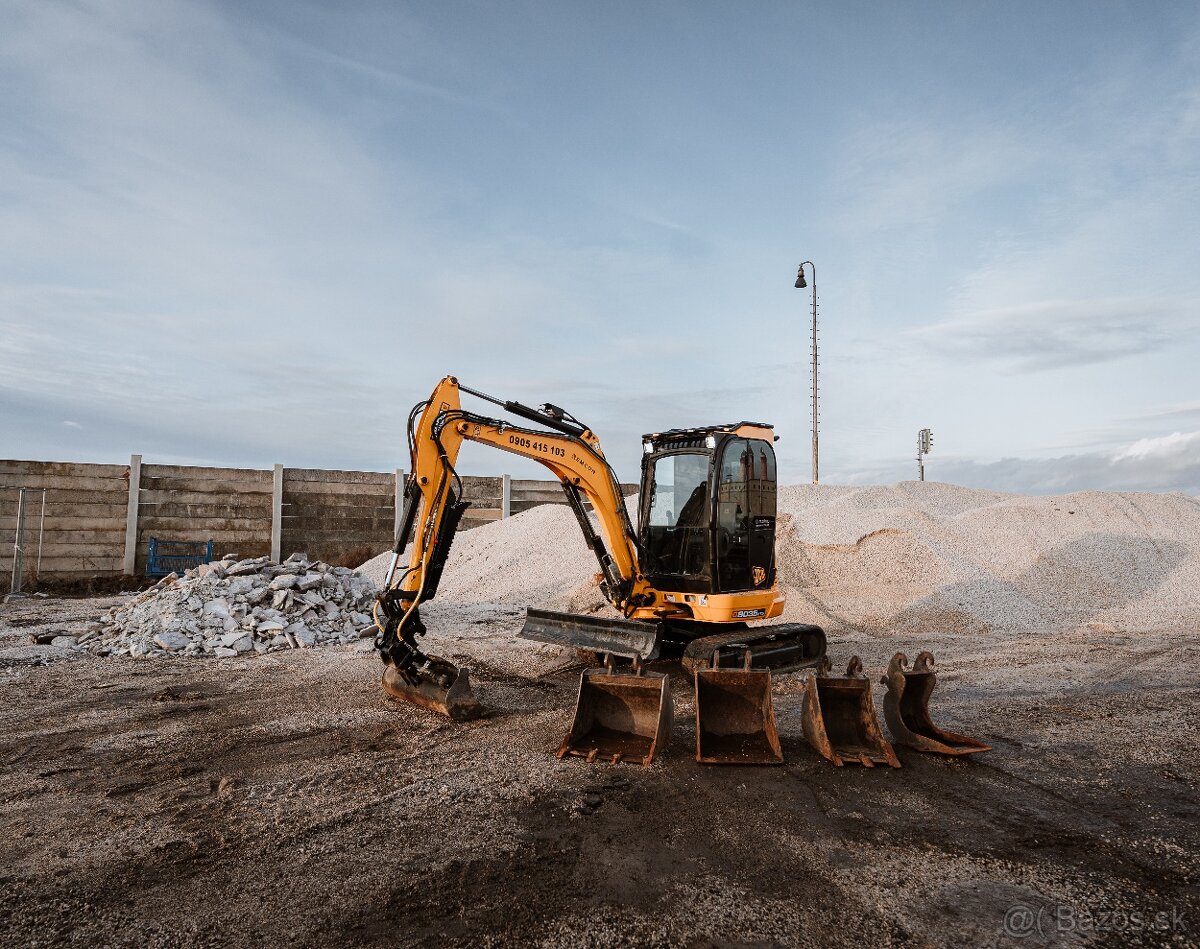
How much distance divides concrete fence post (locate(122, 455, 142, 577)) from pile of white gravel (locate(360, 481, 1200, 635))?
5.05 m

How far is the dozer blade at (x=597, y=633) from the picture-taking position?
23.1ft

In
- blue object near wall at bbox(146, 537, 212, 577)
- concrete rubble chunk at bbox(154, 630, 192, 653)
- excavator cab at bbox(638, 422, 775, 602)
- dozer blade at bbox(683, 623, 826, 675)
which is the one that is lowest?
concrete rubble chunk at bbox(154, 630, 192, 653)

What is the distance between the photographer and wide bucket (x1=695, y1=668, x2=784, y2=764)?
5320 mm

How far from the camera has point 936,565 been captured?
538 inches

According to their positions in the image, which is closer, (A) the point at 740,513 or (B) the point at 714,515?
(B) the point at 714,515

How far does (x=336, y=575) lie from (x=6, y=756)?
6.18 meters

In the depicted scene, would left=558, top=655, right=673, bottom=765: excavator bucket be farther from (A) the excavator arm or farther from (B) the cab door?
(B) the cab door

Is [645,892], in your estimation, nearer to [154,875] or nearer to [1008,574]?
[154,875]

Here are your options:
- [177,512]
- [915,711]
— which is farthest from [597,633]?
[177,512]

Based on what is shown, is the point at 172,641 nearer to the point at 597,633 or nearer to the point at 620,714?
the point at 597,633

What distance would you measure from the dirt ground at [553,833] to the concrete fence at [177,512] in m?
10.6

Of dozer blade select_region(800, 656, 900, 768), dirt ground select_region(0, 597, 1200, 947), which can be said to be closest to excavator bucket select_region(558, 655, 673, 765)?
dirt ground select_region(0, 597, 1200, 947)

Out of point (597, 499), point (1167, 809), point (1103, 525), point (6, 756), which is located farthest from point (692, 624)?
point (1103, 525)

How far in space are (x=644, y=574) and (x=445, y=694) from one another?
2.48m
